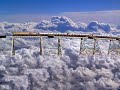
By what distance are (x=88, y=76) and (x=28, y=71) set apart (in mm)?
36294

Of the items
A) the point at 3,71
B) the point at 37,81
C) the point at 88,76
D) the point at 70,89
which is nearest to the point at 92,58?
the point at 88,76

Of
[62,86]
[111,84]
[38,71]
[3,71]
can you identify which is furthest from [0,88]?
[111,84]

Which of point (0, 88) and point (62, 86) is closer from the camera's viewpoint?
point (0, 88)

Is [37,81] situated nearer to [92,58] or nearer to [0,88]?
[0,88]

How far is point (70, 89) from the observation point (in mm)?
183875

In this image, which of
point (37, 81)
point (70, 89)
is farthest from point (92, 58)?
point (37, 81)

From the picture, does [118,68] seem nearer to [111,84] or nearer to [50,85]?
[111,84]

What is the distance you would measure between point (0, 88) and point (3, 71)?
12.0 metres

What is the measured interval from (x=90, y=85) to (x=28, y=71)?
38561mm

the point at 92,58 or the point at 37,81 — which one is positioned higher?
the point at 92,58

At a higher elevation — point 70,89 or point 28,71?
point 28,71

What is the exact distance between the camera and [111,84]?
180 metres

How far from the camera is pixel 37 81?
17900 cm

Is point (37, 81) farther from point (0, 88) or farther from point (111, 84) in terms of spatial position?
point (111, 84)
